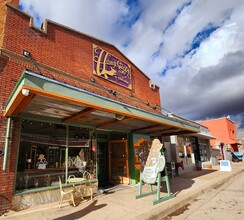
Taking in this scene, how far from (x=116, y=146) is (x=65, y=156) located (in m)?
3.77

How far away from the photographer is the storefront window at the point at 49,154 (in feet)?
19.9

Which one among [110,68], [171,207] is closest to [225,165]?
[171,207]

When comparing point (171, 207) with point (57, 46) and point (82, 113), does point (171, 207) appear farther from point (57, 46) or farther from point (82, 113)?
point (57, 46)

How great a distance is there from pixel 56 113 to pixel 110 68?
16.7 ft

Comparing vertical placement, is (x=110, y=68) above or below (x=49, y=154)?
above

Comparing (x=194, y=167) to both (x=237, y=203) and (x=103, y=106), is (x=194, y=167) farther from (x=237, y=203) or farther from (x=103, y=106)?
(x=103, y=106)

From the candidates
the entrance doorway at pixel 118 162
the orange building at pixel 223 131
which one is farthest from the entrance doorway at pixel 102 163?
the orange building at pixel 223 131

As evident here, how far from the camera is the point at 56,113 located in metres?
6.22

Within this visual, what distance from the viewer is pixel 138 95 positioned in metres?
12.1

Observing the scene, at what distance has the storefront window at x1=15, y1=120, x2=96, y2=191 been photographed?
19.9 ft

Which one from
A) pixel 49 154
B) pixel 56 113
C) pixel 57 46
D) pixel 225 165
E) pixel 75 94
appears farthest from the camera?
pixel 225 165

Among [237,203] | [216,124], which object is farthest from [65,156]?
[216,124]

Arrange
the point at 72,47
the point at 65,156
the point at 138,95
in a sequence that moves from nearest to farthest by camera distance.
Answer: the point at 65,156
the point at 72,47
the point at 138,95

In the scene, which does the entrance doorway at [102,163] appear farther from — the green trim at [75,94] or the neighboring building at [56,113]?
the green trim at [75,94]
